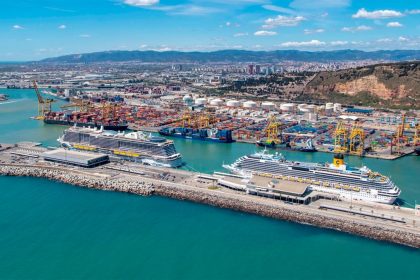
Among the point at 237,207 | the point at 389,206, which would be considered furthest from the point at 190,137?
the point at 389,206

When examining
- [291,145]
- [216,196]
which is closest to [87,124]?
[291,145]

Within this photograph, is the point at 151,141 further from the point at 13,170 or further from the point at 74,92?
the point at 74,92

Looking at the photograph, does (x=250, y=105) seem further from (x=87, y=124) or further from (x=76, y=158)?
(x=76, y=158)

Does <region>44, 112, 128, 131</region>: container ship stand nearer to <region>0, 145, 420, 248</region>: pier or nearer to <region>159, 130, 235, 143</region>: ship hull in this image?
<region>159, 130, 235, 143</region>: ship hull

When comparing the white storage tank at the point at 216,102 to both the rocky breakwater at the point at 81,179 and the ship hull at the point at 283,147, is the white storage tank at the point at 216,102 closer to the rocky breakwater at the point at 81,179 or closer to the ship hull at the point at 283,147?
the ship hull at the point at 283,147

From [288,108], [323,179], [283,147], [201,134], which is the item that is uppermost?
[323,179]

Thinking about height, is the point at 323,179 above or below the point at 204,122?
above

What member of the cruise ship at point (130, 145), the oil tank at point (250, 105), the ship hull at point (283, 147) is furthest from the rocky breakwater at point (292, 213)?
the oil tank at point (250, 105)
